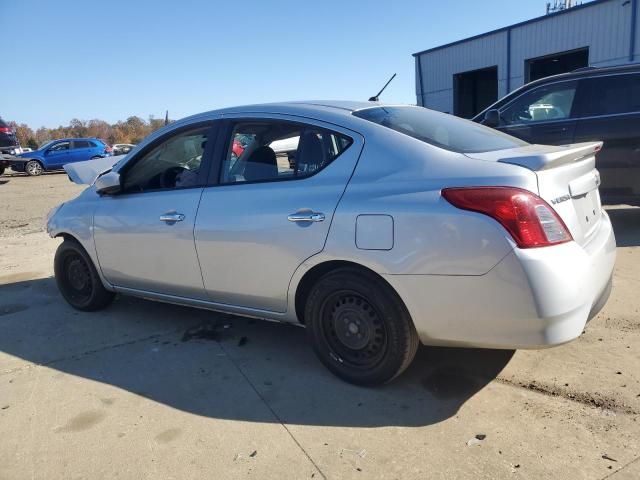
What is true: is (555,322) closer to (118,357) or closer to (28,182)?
(118,357)

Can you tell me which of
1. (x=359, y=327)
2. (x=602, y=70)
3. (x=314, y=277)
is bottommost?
(x=359, y=327)

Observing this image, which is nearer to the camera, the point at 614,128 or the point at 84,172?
the point at 84,172

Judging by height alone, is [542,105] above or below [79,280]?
above

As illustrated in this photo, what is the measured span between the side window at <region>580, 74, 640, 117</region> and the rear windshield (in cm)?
339

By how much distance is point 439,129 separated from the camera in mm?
3258

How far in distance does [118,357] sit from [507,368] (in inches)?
101

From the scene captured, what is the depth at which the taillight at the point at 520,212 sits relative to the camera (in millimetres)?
2449

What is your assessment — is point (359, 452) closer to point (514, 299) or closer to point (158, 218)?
point (514, 299)

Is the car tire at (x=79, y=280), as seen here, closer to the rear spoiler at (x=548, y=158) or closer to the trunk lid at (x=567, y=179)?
the trunk lid at (x=567, y=179)

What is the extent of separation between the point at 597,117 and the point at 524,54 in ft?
57.2

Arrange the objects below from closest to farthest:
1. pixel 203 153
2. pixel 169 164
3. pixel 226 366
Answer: pixel 226 366, pixel 203 153, pixel 169 164

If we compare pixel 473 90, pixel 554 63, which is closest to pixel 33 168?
pixel 473 90

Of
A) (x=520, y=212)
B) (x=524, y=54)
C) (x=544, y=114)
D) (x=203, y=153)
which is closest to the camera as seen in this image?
(x=520, y=212)

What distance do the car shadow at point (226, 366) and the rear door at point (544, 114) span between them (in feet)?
13.0
